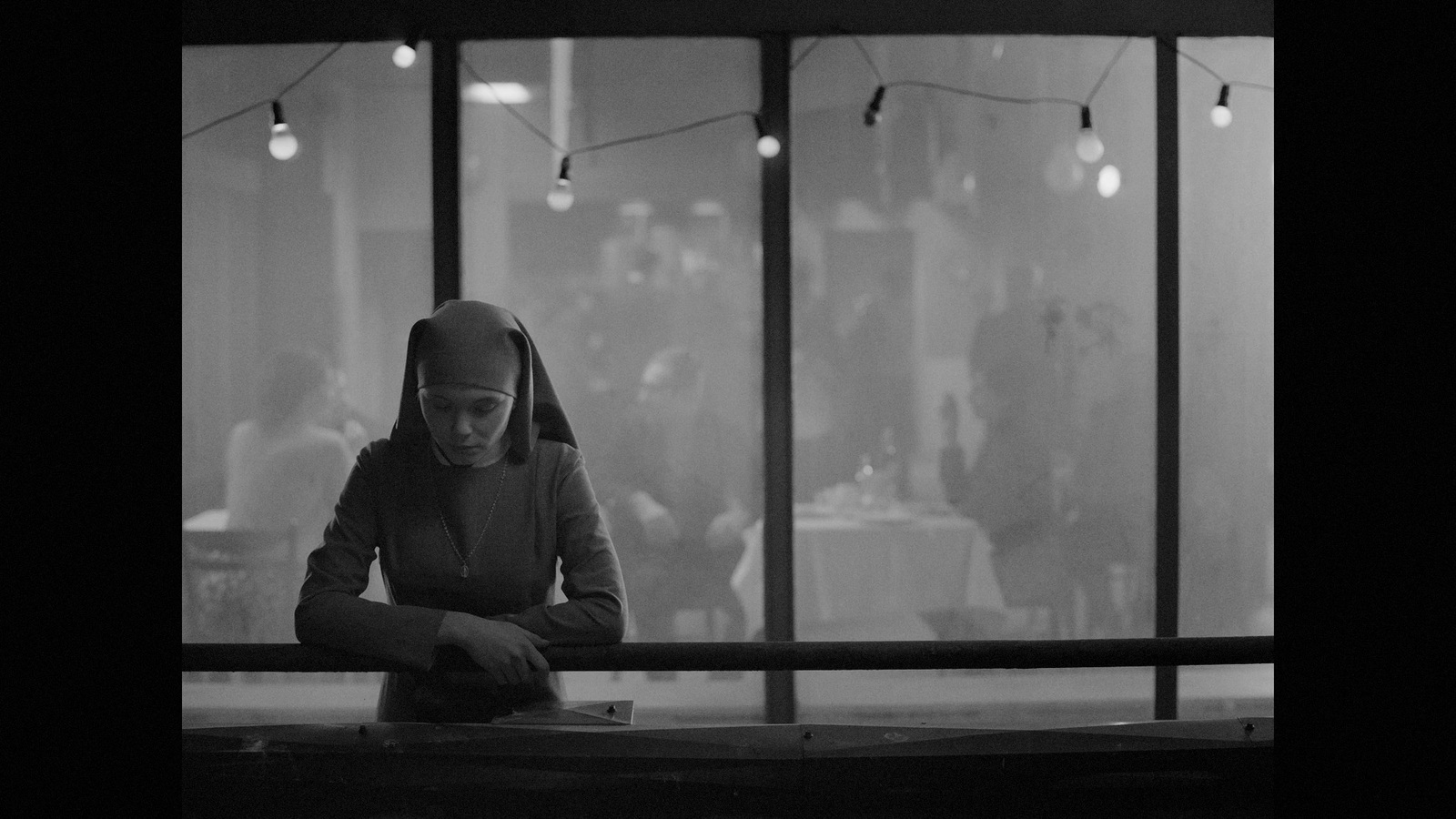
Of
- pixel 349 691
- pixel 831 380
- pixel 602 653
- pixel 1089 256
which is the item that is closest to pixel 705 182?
pixel 831 380

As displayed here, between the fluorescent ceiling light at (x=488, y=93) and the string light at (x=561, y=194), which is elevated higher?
the fluorescent ceiling light at (x=488, y=93)

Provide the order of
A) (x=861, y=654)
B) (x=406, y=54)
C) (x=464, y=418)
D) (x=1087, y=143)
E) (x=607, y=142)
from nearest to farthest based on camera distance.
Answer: (x=861, y=654)
(x=464, y=418)
(x=406, y=54)
(x=1087, y=143)
(x=607, y=142)

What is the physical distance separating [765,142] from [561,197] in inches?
32.8

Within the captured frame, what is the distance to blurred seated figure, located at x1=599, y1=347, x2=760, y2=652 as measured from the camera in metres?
4.00

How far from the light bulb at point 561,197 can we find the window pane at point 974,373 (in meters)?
0.92

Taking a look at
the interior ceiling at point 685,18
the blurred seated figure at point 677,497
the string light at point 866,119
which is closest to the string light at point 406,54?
the string light at point 866,119

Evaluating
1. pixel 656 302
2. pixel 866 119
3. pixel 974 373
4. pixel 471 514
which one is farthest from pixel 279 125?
pixel 974 373

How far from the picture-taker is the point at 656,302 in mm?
4012

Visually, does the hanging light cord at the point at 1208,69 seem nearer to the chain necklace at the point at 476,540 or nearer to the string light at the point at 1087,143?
the string light at the point at 1087,143

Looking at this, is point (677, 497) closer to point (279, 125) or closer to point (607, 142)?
point (607, 142)

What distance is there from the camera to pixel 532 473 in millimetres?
1925

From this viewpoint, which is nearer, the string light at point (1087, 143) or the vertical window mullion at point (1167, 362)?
the string light at point (1087, 143)

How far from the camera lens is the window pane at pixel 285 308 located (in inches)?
156
